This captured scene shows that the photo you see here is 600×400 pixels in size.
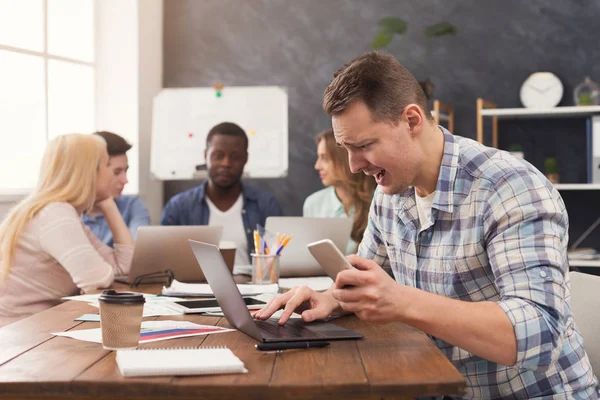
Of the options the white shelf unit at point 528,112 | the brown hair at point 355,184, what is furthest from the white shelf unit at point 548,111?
the brown hair at point 355,184

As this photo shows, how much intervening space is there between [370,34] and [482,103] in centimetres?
90

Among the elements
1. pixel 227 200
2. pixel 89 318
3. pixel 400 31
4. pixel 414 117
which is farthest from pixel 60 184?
Result: pixel 400 31

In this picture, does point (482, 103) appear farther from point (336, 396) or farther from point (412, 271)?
point (336, 396)

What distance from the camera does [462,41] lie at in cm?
452

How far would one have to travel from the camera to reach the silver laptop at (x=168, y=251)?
2.51 m

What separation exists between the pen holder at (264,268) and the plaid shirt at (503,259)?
2.27 feet

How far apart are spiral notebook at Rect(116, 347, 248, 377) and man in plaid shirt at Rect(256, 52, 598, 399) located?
9.3 inches

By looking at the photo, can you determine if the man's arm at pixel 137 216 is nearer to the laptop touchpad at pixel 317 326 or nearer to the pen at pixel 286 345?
the laptop touchpad at pixel 317 326

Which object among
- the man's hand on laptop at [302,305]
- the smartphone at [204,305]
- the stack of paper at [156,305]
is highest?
the man's hand on laptop at [302,305]

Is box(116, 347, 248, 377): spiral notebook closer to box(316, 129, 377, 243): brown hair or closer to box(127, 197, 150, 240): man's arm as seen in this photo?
box(316, 129, 377, 243): brown hair

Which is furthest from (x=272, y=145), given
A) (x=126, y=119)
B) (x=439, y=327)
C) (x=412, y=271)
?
(x=439, y=327)

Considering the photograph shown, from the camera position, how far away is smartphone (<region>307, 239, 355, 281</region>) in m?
1.30

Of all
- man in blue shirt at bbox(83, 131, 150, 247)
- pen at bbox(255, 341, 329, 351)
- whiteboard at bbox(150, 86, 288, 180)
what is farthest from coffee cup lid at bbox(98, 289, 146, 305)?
whiteboard at bbox(150, 86, 288, 180)

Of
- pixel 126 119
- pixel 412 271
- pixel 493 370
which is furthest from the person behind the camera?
pixel 126 119
